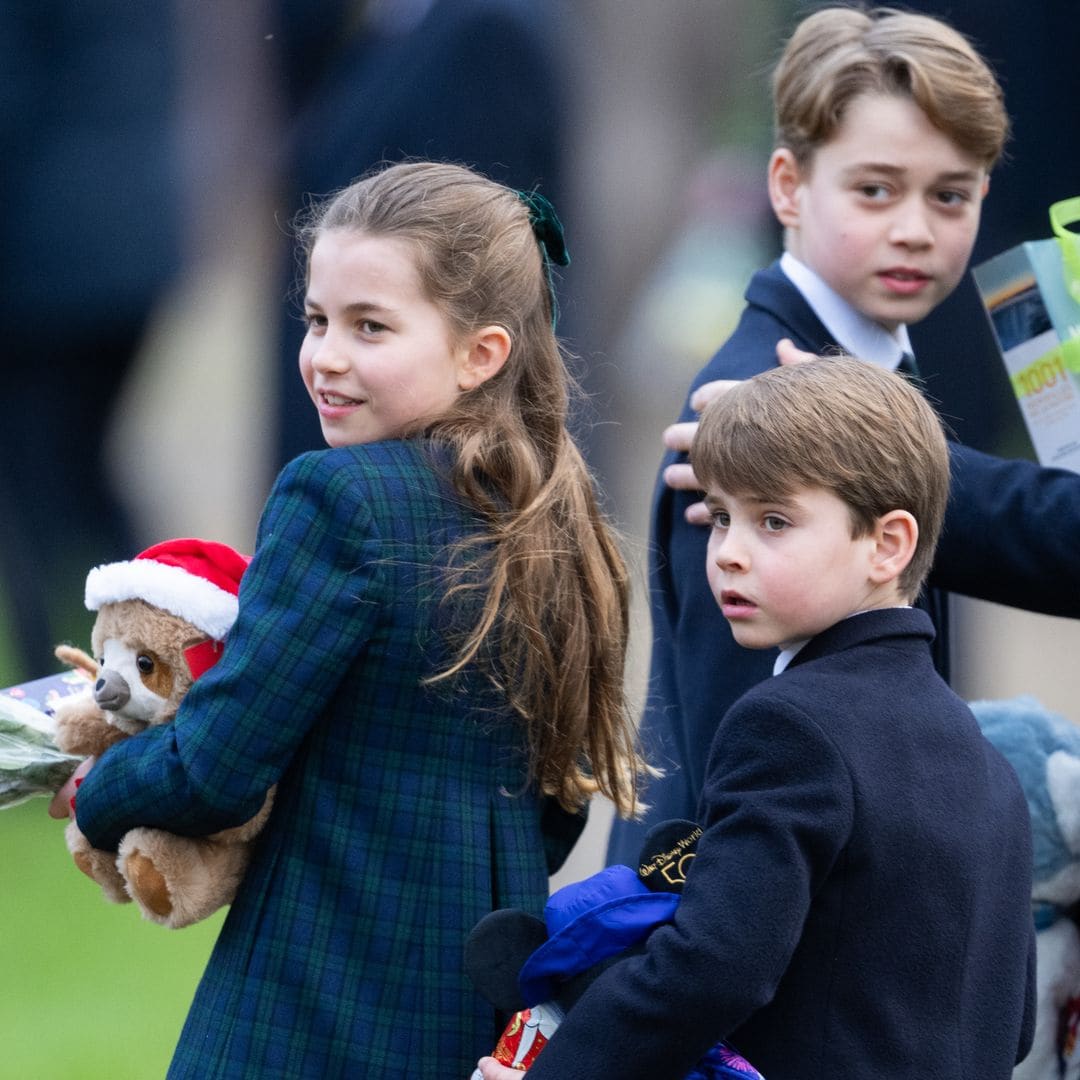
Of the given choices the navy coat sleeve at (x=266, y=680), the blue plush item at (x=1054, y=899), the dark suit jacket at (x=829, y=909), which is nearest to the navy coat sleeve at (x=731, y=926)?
the dark suit jacket at (x=829, y=909)

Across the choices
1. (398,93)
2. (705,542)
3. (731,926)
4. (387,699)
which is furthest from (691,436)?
(398,93)

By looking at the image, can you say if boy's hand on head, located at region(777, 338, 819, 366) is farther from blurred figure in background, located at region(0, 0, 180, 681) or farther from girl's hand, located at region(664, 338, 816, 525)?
blurred figure in background, located at region(0, 0, 180, 681)

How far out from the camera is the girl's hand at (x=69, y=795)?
5.91ft

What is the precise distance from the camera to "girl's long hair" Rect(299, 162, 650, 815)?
177 centimetres

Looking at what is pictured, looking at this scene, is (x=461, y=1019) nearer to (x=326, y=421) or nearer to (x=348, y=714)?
(x=348, y=714)

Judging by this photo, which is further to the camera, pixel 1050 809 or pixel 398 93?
pixel 398 93

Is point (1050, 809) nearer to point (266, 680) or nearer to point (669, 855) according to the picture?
point (669, 855)

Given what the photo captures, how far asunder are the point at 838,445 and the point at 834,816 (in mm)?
348

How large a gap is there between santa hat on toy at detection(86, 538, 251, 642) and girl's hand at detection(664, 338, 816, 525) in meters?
0.59

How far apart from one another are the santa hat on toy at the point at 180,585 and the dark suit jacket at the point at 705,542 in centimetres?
62

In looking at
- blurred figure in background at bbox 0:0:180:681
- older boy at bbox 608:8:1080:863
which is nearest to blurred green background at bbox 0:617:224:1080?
blurred figure in background at bbox 0:0:180:681

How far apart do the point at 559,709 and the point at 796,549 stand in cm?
38

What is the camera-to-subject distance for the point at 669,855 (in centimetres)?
154

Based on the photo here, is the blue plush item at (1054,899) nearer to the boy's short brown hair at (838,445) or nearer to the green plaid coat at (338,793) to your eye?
the boy's short brown hair at (838,445)
